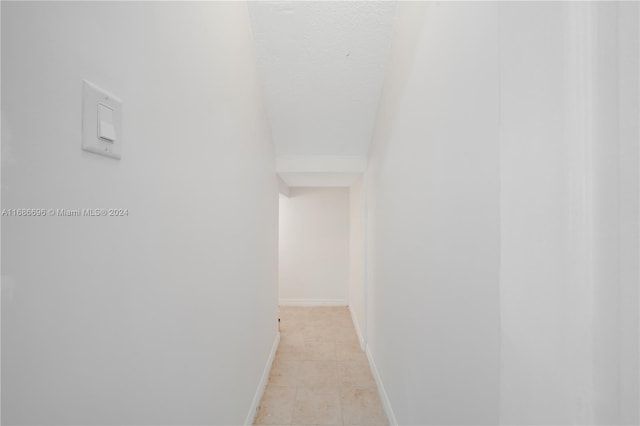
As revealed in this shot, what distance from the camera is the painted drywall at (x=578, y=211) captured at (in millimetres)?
398

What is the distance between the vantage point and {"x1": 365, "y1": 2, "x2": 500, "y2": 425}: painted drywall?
72 cm

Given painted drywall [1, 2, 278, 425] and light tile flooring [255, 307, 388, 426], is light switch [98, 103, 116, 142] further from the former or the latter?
light tile flooring [255, 307, 388, 426]

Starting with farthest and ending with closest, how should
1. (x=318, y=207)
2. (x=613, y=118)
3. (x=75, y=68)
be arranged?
(x=318, y=207) → (x=75, y=68) → (x=613, y=118)

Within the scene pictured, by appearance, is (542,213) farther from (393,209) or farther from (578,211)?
(393,209)

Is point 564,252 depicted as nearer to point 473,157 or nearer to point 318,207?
point 473,157

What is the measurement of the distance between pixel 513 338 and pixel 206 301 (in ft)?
3.49

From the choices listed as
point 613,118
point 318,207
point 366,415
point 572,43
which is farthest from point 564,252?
point 318,207

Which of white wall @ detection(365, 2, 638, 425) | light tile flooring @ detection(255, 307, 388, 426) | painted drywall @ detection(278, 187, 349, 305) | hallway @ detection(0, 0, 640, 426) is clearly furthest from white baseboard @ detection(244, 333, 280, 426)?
painted drywall @ detection(278, 187, 349, 305)

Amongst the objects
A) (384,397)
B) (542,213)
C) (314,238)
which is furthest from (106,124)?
(314,238)

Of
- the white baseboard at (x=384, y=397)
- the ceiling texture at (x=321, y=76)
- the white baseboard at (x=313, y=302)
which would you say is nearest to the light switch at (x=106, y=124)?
the ceiling texture at (x=321, y=76)

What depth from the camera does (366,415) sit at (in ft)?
6.50

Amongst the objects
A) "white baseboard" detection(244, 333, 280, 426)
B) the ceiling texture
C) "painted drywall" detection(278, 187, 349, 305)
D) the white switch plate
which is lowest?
"white baseboard" detection(244, 333, 280, 426)

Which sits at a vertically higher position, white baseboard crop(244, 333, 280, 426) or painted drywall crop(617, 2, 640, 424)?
painted drywall crop(617, 2, 640, 424)

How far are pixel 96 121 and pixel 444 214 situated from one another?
40.2 inches
